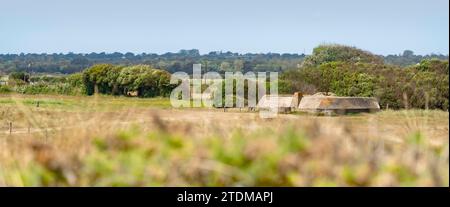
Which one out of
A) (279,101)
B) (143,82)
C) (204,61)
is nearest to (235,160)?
(279,101)

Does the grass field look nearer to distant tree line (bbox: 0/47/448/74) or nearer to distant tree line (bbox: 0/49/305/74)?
distant tree line (bbox: 0/47/448/74)

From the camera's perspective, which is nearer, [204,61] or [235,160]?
[235,160]

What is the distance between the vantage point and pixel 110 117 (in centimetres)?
368

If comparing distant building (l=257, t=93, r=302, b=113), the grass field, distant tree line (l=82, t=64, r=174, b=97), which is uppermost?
the grass field

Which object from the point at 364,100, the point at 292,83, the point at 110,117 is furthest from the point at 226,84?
the point at 110,117

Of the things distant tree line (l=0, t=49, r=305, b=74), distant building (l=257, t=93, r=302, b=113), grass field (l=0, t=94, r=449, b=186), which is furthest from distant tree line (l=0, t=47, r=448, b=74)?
grass field (l=0, t=94, r=449, b=186)

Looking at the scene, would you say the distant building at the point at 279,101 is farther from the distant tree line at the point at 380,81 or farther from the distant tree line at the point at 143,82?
the distant tree line at the point at 143,82

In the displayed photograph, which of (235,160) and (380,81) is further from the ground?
(235,160)

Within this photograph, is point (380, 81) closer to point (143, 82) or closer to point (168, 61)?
point (143, 82)

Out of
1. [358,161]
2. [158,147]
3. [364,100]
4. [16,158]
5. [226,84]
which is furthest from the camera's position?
[226,84]

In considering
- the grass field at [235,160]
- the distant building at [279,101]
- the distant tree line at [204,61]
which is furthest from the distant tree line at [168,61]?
the grass field at [235,160]

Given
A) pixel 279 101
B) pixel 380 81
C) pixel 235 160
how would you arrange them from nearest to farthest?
pixel 235 160, pixel 380 81, pixel 279 101
